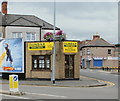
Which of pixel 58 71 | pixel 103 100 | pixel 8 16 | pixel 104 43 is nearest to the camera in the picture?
pixel 103 100

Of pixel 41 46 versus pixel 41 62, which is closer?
pixel 41 46

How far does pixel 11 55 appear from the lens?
2539cm

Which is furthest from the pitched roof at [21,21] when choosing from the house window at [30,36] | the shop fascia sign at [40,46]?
the shop fascia sign at [40,46]

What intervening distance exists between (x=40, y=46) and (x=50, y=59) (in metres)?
1.52

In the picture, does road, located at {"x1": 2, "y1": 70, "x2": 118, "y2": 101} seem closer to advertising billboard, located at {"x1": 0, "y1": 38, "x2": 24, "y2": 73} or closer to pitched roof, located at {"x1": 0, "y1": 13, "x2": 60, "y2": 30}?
advertising billboard, located at {"x1": 0, "y1": 38, "x2": 24, "y2": 73}

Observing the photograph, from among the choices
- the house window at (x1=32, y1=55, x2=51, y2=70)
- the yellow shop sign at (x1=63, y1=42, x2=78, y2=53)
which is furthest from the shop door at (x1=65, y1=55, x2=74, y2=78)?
the house window at (x1=32, y1=55, x2=51, y2=70)

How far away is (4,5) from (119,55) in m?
34.3

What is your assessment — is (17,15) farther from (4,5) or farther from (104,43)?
(104,43)

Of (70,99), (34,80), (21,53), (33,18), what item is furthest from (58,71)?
(33,18)

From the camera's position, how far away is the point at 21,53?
2498 cm

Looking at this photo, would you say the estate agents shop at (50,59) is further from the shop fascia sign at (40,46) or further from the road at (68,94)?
the road at (68,94)

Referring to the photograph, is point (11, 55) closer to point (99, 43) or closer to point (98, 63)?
point (98, 63)

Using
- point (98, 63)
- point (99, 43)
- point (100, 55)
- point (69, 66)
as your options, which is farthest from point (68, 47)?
point (99, 43)

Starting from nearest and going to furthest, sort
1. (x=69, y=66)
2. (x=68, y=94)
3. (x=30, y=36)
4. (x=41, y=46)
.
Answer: (x=68, y=94) → (x=41, y=46) → (x=69, y=66) → (x=30, y=36)
